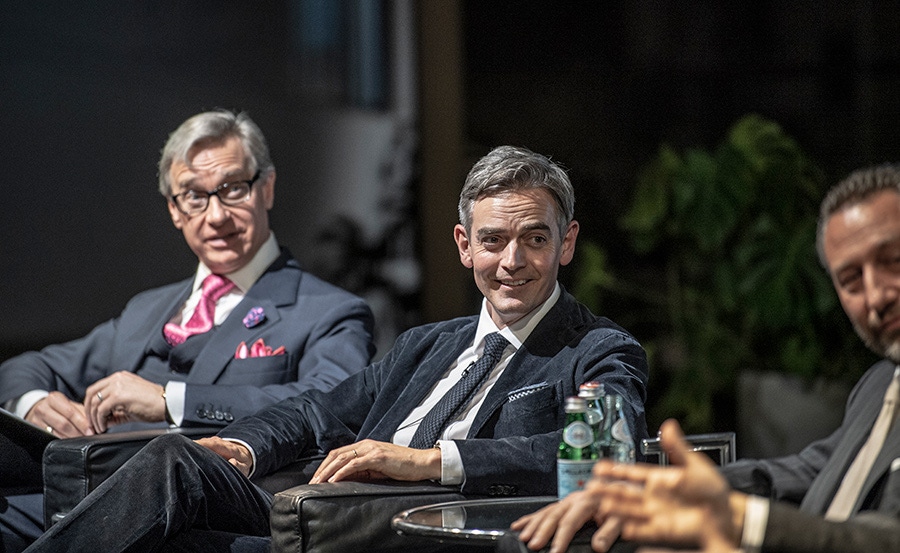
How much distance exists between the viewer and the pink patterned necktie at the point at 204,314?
3.43 metres

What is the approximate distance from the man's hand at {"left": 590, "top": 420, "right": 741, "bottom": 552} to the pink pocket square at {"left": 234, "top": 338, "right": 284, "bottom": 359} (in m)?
1.97

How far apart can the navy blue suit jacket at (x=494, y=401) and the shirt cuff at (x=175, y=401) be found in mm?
308

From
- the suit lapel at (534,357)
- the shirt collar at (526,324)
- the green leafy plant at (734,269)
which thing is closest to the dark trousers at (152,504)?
the suit lapel at (534,357)

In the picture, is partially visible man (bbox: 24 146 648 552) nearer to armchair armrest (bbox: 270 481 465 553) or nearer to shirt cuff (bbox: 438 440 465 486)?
shirt cuff (bbox: 438 440 465 486)

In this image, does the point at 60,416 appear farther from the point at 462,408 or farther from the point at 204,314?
the point at 462,408

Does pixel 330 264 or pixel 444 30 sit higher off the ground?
pixel 444 30

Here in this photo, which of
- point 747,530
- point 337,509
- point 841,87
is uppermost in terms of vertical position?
point 841,87

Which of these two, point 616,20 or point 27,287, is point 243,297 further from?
point 616,20

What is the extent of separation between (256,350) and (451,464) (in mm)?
1116

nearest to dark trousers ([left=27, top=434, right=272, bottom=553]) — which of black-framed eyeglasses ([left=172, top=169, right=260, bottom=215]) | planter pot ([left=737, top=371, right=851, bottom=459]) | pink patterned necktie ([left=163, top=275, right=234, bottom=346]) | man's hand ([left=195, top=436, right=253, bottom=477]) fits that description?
man's hand ([left=195, top=436, right=253, bottom=477])

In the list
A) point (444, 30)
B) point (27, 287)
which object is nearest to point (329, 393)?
point (27, 287)

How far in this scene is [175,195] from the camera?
11.5ft

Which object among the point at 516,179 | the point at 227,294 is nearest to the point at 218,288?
the point at 227,294

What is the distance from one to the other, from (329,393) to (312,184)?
279 cm
